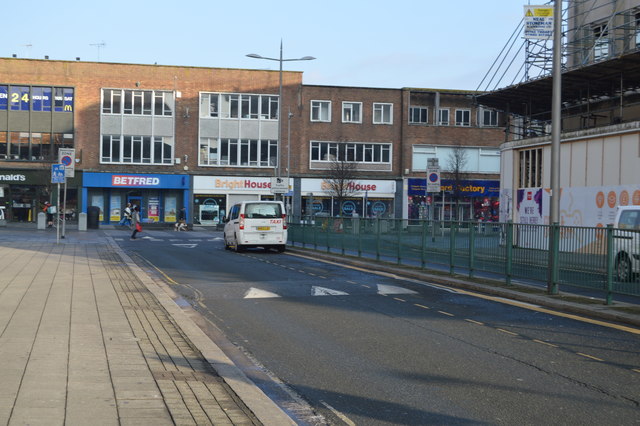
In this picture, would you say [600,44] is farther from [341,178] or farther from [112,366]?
[341,178]

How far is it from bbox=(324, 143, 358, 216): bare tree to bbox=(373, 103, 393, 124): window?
365 cm

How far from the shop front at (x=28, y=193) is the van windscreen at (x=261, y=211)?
2963 cm

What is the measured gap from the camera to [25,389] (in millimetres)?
5871

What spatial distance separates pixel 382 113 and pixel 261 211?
1273 inches

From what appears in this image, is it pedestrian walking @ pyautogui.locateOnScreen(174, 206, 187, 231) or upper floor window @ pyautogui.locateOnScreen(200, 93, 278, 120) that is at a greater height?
upper floor window @ pyautogui.locateOnScreen(200, 93, 278, 120)

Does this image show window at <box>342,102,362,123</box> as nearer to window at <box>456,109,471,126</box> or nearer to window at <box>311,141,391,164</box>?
window at <box>311,141,391,164</box>

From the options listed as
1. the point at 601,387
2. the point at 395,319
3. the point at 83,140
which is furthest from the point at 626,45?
the point at 83,140

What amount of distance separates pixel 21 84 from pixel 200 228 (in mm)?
16390

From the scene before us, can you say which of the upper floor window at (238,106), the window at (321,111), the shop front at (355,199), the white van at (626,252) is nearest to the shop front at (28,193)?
the upper floor window at (238,106)

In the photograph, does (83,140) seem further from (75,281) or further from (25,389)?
(25,389)

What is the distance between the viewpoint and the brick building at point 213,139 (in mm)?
53031

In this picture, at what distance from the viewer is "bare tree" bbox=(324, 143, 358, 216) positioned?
52906 millimetres

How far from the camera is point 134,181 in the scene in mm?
53594

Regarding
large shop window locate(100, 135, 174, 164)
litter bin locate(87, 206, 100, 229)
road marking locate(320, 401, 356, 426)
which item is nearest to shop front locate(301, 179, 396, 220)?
large shop window locate(100, 135, 174, 164)
